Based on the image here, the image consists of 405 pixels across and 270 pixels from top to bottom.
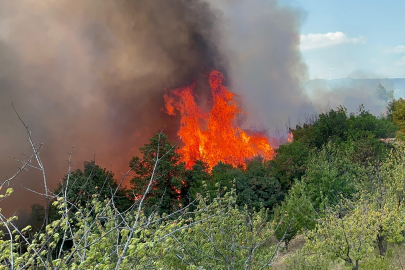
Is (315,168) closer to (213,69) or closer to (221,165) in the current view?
(221,165)

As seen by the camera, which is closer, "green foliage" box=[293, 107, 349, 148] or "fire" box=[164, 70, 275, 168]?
"green foliage" box=[293, 107, 349, 148]

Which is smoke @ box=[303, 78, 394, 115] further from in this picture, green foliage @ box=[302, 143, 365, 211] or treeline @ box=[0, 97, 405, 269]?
green foliage @ box=[302, 143, 365, 211]

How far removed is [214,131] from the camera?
69.8 m

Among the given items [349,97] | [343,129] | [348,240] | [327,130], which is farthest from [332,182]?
[349,97]

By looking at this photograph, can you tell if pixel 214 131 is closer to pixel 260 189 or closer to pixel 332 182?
pixel 260 189

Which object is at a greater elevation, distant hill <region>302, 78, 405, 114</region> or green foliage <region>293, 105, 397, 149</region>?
distant hill <region>302, 78, 405, 114</region>

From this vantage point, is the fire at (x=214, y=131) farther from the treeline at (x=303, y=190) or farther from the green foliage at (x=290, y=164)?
the green foliage at (x=290, y=164)

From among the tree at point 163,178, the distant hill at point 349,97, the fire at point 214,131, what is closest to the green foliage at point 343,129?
the fire at point 214,131

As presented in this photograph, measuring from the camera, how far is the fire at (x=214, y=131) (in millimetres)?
65688

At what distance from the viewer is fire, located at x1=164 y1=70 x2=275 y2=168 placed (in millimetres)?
65688

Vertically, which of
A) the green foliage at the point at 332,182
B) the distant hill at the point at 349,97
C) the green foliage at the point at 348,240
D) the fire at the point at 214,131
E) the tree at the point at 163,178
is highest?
the distant hill at the point at 349,97

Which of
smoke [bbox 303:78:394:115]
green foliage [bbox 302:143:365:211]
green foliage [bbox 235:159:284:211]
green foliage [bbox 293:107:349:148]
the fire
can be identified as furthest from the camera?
→ smoke [bbox 303:78:394:115]

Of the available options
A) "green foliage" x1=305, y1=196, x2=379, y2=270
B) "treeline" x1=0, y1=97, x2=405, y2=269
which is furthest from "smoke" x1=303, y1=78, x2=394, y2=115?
"green foliage" x1=305, y1=196, x2=379, y2=270

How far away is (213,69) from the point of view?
78.2 metres
